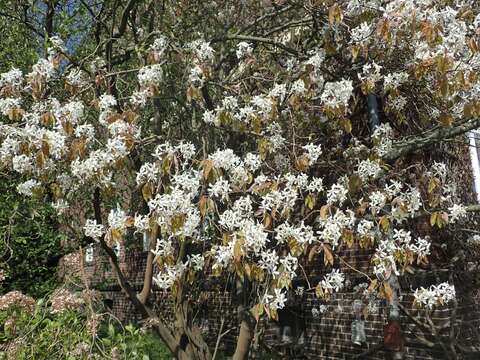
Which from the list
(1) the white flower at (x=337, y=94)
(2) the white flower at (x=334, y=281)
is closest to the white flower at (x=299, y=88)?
(1) the white flower at (x=337, y=94)

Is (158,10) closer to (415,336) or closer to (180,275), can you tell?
(180,275)

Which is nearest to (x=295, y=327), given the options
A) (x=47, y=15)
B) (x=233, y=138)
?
(x=233, y=138)

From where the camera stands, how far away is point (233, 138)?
4.44m

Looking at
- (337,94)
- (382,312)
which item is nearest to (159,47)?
(337,94)

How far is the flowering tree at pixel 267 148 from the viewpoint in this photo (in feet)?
10.4

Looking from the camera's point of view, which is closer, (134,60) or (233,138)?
(233,138)

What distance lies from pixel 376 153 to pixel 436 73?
0.71 m

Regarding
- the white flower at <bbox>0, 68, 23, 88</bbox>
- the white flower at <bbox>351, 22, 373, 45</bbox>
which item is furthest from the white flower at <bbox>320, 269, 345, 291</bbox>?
the white flower at <bbox>0, 68, 23, 88</bbox>

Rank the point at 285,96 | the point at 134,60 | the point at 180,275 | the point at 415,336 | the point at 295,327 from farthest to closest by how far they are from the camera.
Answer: the point at 295,327
the point at 134,60
the point at 415,336
the point at 285,96
the point at 180,275

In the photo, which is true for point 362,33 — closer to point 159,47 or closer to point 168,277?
point 159,47

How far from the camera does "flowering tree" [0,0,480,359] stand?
3.16 meters

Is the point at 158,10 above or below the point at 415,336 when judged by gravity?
above

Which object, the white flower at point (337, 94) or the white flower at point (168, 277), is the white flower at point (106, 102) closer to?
the white flower at point (168, 277)

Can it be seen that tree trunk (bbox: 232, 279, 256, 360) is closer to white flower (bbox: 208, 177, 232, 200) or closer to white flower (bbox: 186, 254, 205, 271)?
white flower (bbox: 186, 254, 205, 271)
